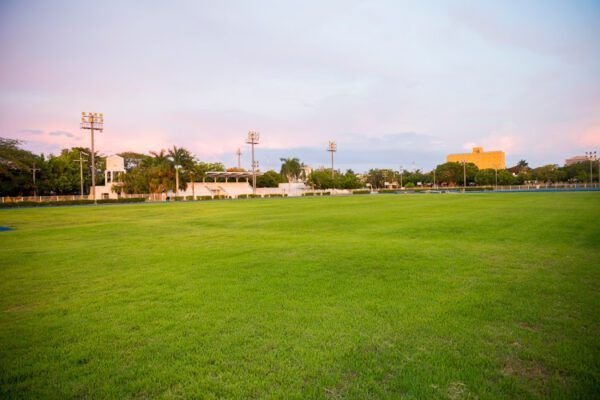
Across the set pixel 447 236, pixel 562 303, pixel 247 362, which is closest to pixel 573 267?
pixel 562 303

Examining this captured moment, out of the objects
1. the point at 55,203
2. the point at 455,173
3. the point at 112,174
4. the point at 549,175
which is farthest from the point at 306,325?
the point at 549,175

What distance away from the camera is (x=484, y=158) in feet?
541

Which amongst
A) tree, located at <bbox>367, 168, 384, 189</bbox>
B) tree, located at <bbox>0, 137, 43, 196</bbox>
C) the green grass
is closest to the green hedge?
tree, located at <bbox>0, 137, 43, 196</bbox>

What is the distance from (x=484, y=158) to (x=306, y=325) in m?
180

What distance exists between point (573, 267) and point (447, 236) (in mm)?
5560

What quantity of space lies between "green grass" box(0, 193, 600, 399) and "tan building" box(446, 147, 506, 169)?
556 feet

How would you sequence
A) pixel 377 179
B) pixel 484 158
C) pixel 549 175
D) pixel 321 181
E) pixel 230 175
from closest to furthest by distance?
pixel 230 175 < pixel 321 181 < pixel 549 175 < pixel 377 179 < pixel 484 158

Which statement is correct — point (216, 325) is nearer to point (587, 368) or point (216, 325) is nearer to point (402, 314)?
point (402, 314)

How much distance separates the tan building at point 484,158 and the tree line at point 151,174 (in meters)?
26.5

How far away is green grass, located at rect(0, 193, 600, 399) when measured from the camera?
3.81 metres

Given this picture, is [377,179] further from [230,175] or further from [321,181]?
[230,175]

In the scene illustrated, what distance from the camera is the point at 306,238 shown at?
14.4 m

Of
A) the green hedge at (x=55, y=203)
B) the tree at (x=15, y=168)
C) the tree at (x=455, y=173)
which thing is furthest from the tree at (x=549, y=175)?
the tree at (x=15, y=168)

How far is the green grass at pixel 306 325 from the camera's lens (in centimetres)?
381
